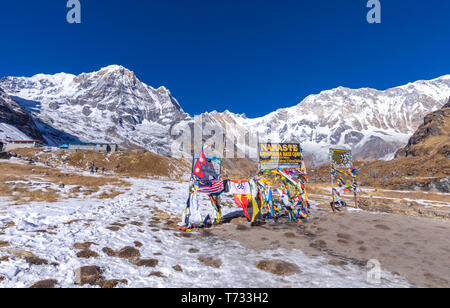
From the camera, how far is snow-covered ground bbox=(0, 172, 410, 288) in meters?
5.64

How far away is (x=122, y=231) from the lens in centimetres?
959

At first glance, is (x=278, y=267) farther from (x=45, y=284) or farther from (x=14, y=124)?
(x=14, y=124)

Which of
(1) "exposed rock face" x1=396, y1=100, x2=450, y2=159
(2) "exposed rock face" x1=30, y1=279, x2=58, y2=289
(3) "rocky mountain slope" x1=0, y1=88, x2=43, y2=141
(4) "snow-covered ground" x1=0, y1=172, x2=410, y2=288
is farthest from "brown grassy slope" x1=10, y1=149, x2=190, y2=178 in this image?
(1) "exposed rock face" x1=396, y1=100, x2=450, y2=159

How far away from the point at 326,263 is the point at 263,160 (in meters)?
9.16

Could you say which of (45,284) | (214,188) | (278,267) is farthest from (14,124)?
(278,267)

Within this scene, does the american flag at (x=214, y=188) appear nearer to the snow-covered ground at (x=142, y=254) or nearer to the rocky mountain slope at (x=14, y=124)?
the snow-covered ground at (x=142, y=254)

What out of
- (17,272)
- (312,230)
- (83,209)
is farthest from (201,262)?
(83,209)

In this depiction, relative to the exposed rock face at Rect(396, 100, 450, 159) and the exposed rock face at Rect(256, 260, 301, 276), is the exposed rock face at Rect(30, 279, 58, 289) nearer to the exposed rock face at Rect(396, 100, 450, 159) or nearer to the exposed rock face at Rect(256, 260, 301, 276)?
the exposed rock face at Rect(256, 260, 301, 276)

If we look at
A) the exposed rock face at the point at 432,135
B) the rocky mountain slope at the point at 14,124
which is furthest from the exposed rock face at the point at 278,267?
the rocky mountain slope at the point at 14,124

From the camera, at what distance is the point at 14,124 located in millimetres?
114500

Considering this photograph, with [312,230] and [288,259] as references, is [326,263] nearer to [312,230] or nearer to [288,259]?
[288,259]

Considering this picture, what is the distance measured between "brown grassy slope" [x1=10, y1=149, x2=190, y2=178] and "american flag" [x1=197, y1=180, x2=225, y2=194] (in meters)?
37.4

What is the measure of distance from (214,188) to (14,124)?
15574 centimetres

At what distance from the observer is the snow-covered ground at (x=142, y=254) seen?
564cm
